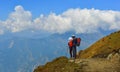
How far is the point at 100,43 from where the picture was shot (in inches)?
3863

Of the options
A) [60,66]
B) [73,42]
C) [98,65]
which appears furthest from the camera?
[73,42]

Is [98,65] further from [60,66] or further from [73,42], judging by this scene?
[73,42]

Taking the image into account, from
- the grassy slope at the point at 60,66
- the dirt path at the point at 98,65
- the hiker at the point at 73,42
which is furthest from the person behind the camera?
the hiker at the point at 73,42

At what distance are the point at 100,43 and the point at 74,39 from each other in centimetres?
4750

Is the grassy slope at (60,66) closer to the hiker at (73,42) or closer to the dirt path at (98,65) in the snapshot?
the dirt path at (98,65)

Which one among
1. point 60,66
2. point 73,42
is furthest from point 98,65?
point 73,42

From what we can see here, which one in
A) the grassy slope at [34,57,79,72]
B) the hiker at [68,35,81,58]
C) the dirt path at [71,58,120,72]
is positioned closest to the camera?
the dirt path at [71,58,120,72]

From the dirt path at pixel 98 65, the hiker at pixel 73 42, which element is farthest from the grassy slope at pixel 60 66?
the hiker at pixel 73 42

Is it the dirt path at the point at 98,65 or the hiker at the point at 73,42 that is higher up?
the hiker at the point at 73,42

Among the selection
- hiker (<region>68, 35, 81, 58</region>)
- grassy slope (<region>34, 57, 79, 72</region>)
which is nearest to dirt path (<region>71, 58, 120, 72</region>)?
grassy slope (<region>34, 57, 79, 72</region>)

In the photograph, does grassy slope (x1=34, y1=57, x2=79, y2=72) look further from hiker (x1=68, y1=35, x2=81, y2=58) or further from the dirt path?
hiker (x1=68, y1=35, x2=81, y2=58)

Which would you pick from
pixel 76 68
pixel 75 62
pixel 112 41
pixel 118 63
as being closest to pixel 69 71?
pixel 76 68

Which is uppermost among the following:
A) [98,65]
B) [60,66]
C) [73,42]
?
[73,42]

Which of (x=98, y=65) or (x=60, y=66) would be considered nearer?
(x=60, y=66)
